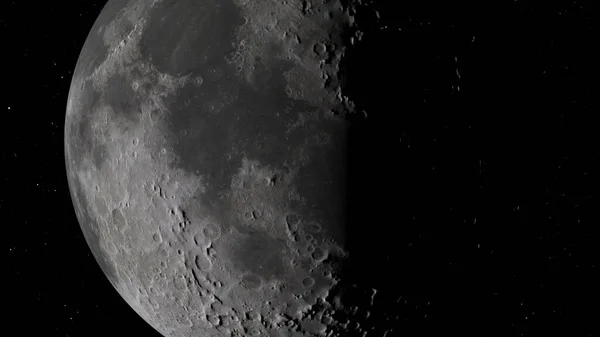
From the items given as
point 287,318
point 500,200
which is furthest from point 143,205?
point 500,200

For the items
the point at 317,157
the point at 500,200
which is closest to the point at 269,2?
the point at 317,157

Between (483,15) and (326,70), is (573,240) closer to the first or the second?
(483,15)

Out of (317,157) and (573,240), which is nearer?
(317,157)

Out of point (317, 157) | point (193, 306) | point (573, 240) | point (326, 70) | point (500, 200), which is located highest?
point (326, 70)

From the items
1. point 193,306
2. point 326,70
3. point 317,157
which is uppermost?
point 326,70

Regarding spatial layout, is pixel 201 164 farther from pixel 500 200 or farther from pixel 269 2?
pixel 500 200

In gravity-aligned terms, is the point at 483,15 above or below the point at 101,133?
above
